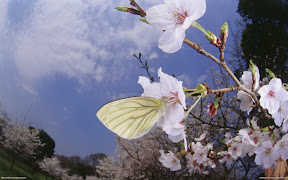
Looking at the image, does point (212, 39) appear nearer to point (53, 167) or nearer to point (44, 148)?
point (53, 167)

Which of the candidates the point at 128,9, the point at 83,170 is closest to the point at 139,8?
the point at 128,9

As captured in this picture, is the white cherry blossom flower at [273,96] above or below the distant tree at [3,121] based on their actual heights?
below

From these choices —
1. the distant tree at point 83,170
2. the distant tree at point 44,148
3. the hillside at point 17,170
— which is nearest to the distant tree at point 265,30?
the distant tree at point 83,170

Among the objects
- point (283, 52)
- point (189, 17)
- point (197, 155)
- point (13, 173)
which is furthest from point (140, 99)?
point (13, 173)

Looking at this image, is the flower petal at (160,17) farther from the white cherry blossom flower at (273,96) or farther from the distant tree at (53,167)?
the distant tree at (53,167)

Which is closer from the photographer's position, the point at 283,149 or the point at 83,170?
the point at 283,149
